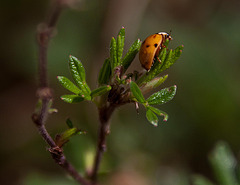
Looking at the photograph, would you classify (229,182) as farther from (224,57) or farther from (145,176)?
(224,57)

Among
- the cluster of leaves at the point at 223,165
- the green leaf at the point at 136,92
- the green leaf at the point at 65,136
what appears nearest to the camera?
the green leaf at the point at 136,92

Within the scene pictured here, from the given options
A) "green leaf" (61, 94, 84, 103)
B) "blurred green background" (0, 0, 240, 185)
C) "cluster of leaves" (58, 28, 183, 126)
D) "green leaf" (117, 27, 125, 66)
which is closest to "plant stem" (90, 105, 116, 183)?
"cluster of leaves" (58, 28, 183, 126)

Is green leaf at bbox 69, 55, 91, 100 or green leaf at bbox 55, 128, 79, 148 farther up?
green leaf at bbox 69, 55, 91, 100

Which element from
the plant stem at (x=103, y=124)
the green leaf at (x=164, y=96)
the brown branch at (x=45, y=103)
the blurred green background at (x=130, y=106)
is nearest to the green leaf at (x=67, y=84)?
the brown branch at (x=45, y=103)

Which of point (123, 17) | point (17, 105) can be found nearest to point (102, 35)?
point (123, 17)

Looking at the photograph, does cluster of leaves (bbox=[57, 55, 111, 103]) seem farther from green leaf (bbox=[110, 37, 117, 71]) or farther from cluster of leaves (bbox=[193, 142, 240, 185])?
cluster of leaves (bbox=[193, 142, 240, 185])

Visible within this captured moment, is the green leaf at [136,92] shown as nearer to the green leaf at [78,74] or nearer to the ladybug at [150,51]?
the ladybug at [150,51]
